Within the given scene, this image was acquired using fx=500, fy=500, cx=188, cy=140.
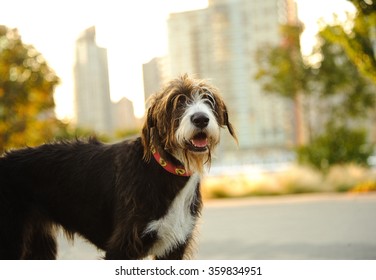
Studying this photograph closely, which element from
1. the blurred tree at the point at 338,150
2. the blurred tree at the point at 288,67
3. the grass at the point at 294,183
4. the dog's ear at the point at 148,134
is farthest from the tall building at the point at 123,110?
the blurred tree at the point at 338,150

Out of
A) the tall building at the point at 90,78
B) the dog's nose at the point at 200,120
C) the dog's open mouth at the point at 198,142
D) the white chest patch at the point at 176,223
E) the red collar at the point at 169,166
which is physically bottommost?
the white chest patch at the point at 176,223

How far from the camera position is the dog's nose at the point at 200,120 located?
9.56 feet

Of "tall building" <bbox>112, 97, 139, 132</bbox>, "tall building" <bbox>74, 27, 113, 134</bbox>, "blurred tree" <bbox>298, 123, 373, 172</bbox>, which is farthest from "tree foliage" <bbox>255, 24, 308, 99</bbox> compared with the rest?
"tall building" <bbox>74, 27, 113, 134</bbox>

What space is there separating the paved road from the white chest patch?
4.05 ft

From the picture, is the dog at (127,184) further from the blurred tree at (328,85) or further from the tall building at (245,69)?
the tall building at (245,69)

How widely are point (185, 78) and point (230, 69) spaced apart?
3834 cm

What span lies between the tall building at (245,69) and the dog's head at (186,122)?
55.7 feet

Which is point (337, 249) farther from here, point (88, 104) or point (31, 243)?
point (88, 104)

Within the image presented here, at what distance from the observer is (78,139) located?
357cm

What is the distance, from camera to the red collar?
305 cm

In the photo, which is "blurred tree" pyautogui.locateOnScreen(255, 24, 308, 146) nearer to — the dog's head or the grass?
the grass

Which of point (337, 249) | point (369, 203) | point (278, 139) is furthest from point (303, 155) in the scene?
point (278, 139)

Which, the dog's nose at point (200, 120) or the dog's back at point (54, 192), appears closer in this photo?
the dog's nose at point (200, 120)
